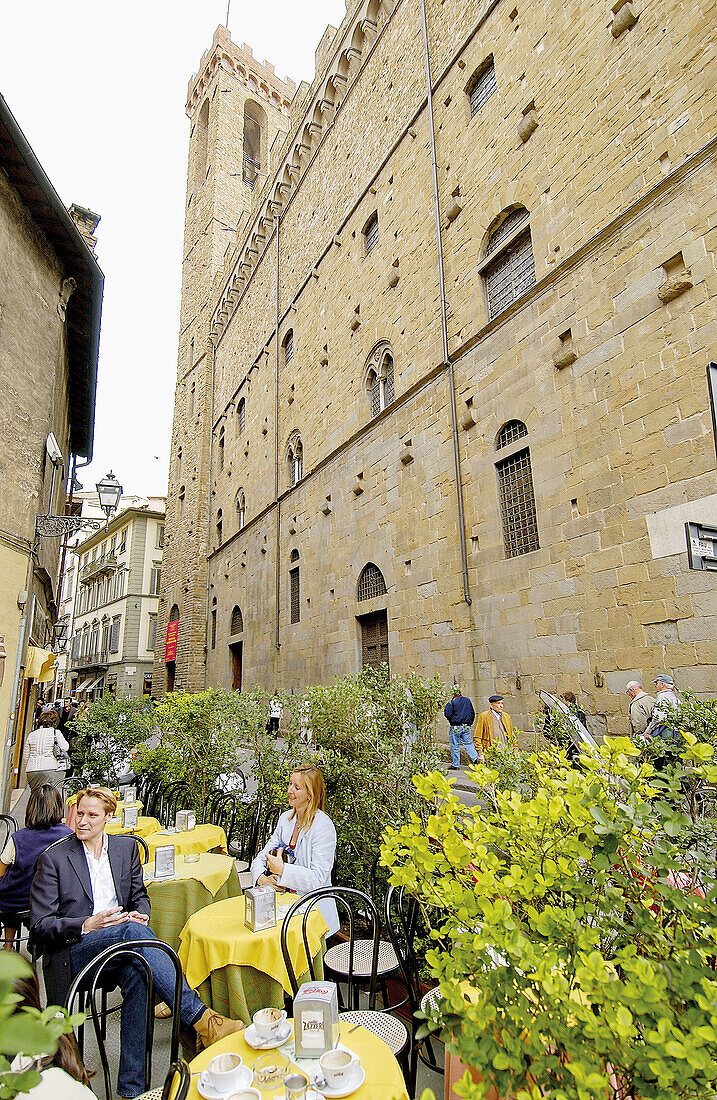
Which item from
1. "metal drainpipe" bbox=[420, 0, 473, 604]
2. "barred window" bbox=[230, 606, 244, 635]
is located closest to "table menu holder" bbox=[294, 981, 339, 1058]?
"metal drainpipe" bbox=[420, 0, 473, 604]

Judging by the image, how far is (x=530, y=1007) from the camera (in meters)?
1.25

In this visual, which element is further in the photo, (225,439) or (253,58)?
(253,58)

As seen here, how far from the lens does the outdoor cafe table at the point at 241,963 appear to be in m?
2.88

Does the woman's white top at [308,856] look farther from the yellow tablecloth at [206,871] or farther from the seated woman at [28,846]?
the seated woman at [28,846]

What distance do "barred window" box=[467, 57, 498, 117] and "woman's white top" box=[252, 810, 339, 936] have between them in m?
12.0

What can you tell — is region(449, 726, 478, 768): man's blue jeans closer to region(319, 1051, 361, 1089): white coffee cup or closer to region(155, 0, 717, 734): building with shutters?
region(155, 0, 717, 734): building with shutters

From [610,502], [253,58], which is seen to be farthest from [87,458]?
[253,58]

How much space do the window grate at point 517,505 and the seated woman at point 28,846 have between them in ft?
22.2

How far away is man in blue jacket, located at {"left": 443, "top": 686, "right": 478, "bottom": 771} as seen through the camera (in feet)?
28.8

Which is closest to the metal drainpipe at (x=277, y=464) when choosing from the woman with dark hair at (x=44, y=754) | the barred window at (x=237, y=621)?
the barred window at (x=237, y=621)

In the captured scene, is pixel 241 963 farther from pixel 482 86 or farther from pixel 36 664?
pixel 482 86

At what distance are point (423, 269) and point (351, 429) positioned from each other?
3.90 meters

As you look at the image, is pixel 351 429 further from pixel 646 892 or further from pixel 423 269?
pixel 646 892

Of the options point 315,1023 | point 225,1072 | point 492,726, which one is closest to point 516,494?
point 492,726
